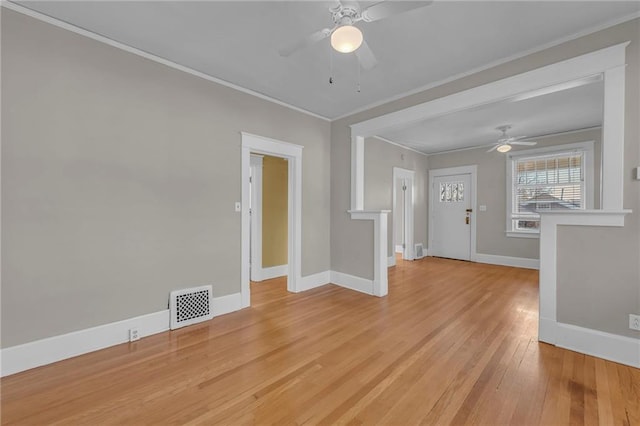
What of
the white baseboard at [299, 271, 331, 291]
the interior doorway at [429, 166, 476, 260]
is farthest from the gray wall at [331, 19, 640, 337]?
the interior doorway at [429, 166, 476, 260]

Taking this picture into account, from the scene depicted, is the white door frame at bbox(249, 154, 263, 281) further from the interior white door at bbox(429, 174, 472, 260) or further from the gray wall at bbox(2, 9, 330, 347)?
the interior white door at bbox(429, 174, 472, 260)

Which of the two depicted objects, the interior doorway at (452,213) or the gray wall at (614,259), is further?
the interior doorway at (452,213)

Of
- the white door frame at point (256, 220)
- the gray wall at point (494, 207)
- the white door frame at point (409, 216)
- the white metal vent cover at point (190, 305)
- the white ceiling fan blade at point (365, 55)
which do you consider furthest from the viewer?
the white door frame at point (409, 216)

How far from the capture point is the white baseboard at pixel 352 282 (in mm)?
3934

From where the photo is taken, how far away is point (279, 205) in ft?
16.5

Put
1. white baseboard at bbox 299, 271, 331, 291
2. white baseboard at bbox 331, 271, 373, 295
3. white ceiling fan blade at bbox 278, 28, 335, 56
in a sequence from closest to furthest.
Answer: white ceiling fan blade at bbox 278, 28, 335, 56, white baseboard at bbox 331, 271, 373, 295, white baseboard at bbox 299, 271, 331, 291

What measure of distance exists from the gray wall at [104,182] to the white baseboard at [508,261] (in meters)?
5.50

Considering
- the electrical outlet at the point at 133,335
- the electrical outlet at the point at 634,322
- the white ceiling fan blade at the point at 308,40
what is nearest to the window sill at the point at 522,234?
the electrical outlet at the point at 634,322

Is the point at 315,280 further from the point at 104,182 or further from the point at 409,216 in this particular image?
the point at 409,216

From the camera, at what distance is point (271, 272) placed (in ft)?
16.0

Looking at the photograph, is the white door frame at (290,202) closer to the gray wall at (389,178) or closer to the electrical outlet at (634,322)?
the gray wall at (389,178)

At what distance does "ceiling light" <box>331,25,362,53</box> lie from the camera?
1.69 meters

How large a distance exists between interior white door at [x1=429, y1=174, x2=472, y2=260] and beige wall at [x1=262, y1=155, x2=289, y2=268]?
408 cm

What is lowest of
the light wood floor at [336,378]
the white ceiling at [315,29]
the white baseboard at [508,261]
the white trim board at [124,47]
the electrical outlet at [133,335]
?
the light wood floor at [336,378]
